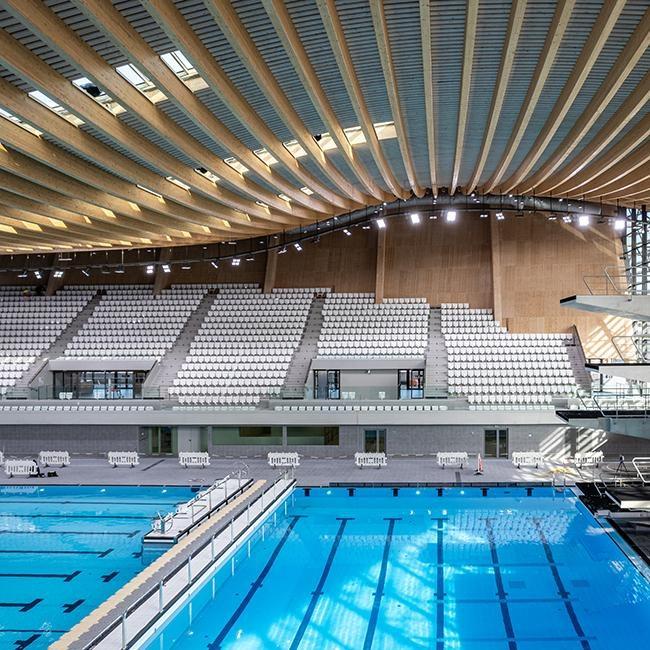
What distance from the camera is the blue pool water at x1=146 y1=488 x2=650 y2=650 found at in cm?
970

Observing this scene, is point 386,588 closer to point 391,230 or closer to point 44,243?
point 44,243

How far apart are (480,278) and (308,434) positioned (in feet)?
35.0

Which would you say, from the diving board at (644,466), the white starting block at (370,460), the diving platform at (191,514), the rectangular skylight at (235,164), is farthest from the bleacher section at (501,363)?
the rectangular skylight at (235,164)

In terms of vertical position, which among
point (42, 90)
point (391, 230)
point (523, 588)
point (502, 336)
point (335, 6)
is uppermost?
point (391, 230)

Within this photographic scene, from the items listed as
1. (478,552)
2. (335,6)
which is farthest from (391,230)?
(335,6)

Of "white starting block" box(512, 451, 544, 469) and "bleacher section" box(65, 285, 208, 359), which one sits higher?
"bleacher section" box(65, 285, 208, 359)

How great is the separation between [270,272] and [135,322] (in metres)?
6.09

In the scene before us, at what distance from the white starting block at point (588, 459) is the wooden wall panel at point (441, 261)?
9.72 meters

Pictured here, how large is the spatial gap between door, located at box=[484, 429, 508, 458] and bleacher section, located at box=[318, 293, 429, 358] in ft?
14.1

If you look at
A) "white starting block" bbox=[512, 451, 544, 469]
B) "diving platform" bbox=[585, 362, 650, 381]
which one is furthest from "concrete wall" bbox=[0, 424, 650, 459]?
"diving platform" bbox=[585, 362, 650, 381]

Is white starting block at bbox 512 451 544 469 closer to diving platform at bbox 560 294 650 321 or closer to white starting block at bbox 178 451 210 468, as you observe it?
diving platform at bbox 560 294 650 321

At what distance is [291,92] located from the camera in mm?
10555

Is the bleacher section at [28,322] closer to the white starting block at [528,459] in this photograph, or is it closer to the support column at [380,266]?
the support column at [380,266]

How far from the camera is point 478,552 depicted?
43.8 ft
